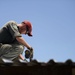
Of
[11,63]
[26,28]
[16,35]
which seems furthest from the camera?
[26,28]

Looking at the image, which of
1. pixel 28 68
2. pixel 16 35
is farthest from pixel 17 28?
A: pixel 28 68

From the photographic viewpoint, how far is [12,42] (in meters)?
6.28

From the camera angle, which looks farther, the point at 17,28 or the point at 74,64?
the point at 17,28

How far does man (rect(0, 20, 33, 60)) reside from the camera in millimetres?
5980

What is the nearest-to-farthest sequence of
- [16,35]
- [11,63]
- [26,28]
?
[11,63] → [16,35] → [26,28]

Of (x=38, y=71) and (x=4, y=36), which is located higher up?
(x=4, y=36)

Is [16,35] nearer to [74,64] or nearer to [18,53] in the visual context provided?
[18,53]

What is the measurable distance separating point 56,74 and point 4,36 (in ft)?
7.55

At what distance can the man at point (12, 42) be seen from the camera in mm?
5980

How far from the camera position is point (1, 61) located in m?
4.21

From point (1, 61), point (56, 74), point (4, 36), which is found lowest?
point (56, 74)

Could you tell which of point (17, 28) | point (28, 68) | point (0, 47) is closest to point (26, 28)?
point (17, 28)

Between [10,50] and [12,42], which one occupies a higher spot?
[12,42]

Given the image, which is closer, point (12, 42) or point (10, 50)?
point (10, 50)
